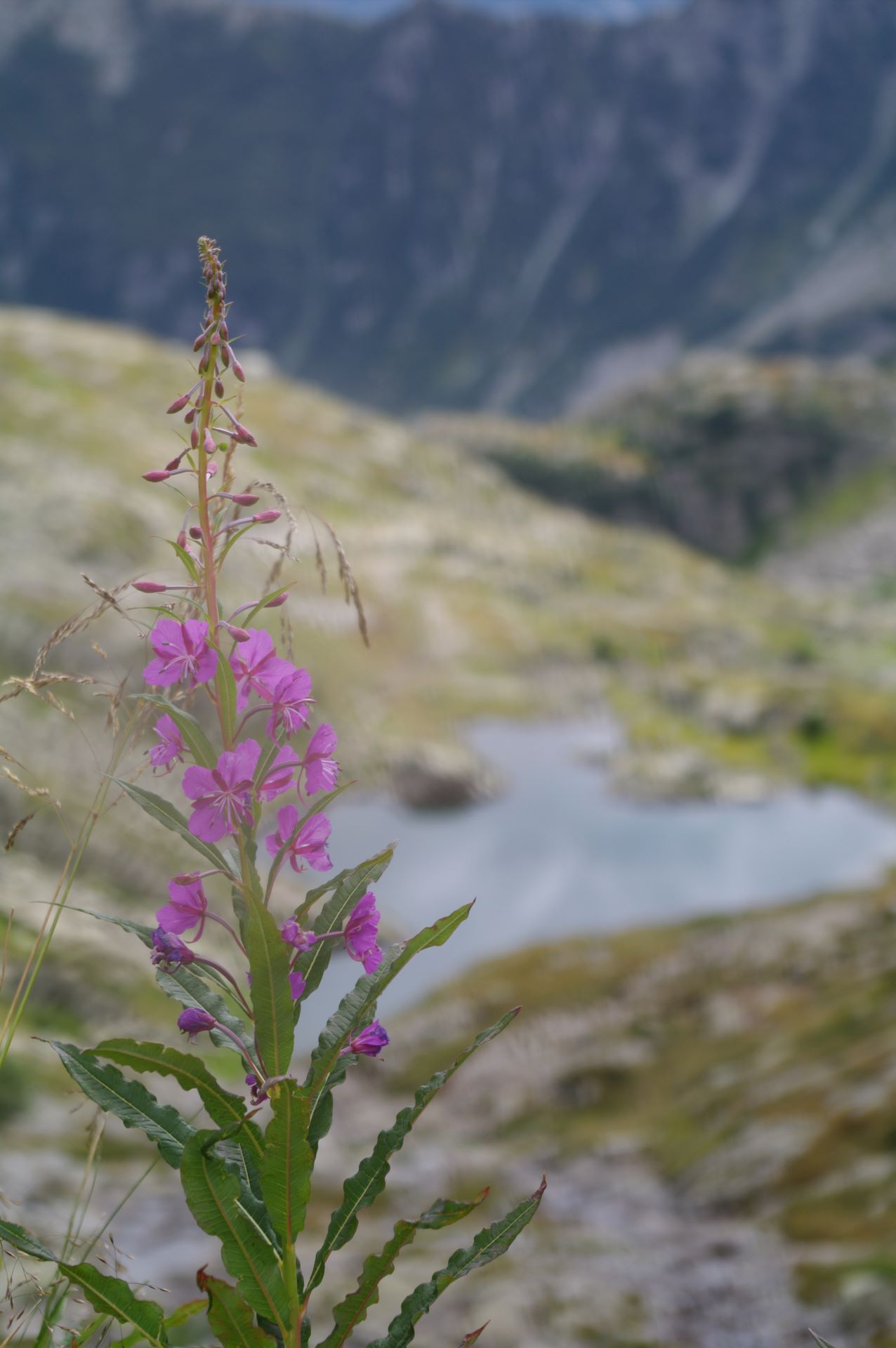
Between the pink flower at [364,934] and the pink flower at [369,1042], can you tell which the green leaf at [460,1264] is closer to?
the pink flower at [369,1042]

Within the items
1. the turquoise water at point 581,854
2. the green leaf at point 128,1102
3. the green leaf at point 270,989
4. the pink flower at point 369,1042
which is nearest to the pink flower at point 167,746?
the green leaf at point 270,989

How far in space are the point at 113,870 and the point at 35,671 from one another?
35012 millimetres

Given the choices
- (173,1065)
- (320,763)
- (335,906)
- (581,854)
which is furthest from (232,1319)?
(581,854)

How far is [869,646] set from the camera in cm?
17888

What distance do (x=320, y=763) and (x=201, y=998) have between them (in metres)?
0.80

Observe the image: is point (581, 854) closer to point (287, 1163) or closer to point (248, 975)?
point (248, 975)

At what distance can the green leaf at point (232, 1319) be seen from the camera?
3428mm

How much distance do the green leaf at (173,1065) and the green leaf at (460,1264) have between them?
79 cm

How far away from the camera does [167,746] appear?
3637 millimetres

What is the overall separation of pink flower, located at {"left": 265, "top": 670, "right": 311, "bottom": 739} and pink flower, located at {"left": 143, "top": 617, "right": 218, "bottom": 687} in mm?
237

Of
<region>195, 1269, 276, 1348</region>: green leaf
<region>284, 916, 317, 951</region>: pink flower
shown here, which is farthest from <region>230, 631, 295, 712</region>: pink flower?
<region>195, 1269, 276, 1348</region>: green leaf

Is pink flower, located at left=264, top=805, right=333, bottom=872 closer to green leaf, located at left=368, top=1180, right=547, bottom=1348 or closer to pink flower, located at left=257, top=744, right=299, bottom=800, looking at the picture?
pink flower, located at left=257, top=744, right=299, bottom=800

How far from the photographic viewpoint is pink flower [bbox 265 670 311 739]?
3727mm

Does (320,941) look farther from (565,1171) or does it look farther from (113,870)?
(113,870)
